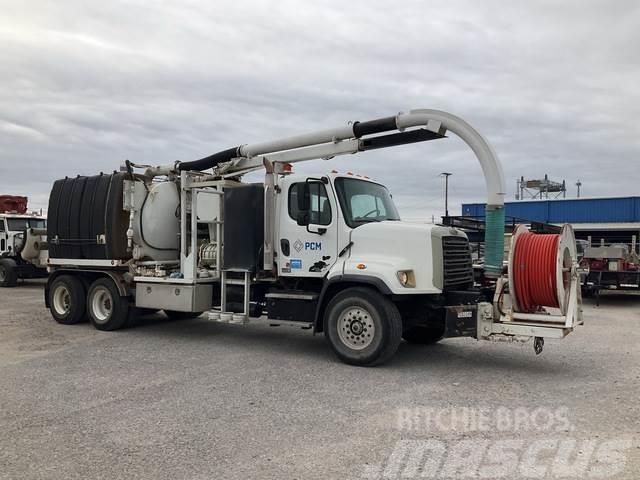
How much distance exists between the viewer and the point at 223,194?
945 cm

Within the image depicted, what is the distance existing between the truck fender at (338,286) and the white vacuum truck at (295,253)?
2cm

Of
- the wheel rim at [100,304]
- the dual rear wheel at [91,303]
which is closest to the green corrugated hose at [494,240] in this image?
the dual rear wheel at [91,303]

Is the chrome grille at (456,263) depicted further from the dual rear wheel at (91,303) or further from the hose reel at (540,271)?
the dual rear wheel at (91,303)

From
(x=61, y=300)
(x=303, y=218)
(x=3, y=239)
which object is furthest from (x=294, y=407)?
(x=3, y=239)

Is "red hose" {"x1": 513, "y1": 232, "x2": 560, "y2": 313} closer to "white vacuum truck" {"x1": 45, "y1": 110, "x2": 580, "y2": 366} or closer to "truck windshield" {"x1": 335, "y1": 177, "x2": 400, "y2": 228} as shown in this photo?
"white vacuum truck" {"x1": 45, "y1": 110, "x2": 580, "y2": 366}

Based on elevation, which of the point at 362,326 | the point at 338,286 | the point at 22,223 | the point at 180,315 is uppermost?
the point at 22,223

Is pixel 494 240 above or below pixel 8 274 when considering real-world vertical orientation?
above

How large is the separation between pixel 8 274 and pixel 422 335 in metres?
16.4

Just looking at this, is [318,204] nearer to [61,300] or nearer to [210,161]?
[210,161]

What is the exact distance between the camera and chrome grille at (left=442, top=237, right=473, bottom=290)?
774cm

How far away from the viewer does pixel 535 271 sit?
7250 mm

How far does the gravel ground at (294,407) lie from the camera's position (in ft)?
14.2

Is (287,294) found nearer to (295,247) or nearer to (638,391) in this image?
(295,247)

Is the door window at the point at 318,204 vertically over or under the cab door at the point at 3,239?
over
